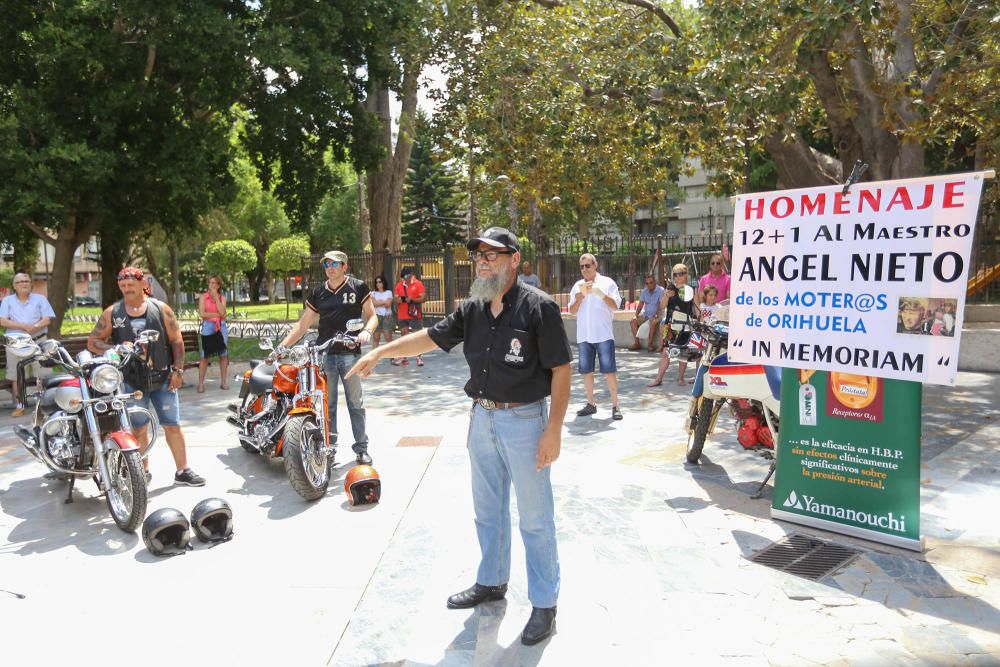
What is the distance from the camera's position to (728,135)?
1009 centimetres

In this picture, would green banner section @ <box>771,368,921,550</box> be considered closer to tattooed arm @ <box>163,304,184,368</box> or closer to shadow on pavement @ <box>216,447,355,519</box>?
shadow on pavement @ <box>216,447,355,519</box>

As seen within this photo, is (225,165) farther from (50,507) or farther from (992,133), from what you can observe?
(992,133)

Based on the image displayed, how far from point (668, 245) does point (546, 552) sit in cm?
1332

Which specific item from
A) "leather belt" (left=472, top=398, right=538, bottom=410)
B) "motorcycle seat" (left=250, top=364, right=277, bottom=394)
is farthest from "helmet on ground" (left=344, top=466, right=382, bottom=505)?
"leather belt" (left=472, top=398, right=538, bottom=410)

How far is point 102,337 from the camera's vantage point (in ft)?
19.5

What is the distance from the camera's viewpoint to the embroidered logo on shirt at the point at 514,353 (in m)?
3.46

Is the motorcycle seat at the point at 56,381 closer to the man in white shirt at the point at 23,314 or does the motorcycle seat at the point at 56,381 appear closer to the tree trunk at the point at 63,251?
the man in white shirt at the point at 23,314

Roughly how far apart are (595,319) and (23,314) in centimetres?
729

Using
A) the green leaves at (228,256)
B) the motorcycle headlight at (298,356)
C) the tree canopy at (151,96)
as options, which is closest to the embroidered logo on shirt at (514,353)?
the motorcycle headlight at (298,356)

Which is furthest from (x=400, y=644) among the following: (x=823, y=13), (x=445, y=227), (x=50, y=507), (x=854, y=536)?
(x=445, y=227)

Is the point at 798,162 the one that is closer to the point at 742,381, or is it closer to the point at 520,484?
the point at 742,381

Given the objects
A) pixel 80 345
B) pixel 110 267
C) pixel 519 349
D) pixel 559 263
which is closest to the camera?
pixel 519 349

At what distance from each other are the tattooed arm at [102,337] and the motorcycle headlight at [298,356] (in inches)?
54.3

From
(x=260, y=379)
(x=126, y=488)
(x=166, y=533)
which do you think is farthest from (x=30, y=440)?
(x=166, y=533)
